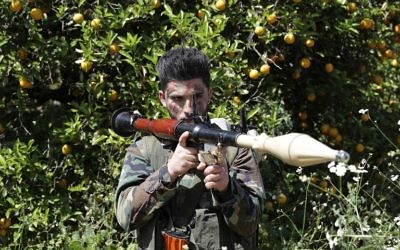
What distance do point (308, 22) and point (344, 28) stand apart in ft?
0.81

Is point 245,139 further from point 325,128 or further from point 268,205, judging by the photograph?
point 325,128

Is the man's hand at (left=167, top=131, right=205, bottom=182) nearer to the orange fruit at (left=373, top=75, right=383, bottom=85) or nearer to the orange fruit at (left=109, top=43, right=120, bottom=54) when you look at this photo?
the orange fruit at (left=109, top=43, right=120, bottom=54)

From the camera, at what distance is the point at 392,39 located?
548 cm

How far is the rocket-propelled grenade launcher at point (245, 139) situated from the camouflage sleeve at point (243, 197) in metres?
0.26

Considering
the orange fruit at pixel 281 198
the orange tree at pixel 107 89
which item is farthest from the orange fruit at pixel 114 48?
the orange fruit at pixel 281 198

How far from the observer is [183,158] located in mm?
2771

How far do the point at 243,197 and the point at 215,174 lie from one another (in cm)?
22

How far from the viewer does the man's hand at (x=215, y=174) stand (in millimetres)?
2743

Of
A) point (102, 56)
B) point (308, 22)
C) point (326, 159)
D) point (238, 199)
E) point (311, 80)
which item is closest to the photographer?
point (326, 159)

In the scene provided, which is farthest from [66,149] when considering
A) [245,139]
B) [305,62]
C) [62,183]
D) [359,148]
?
[245,139]

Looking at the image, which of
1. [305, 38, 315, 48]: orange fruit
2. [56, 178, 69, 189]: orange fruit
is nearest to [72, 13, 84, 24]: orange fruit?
[56, 178, 69, 189]: orange fruit

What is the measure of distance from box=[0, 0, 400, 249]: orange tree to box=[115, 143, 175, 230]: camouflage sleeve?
1.20 m

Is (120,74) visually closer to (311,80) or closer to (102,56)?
(102,56)


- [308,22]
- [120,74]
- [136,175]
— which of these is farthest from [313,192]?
[136,175]
